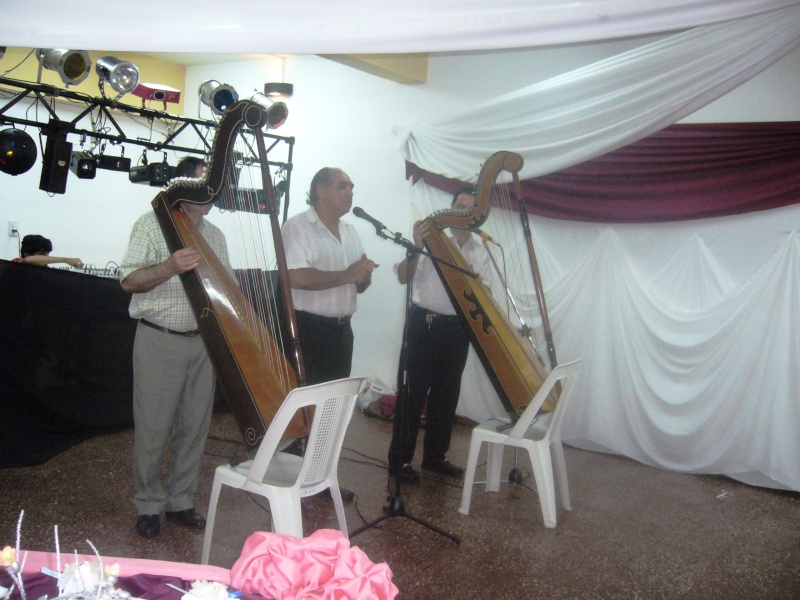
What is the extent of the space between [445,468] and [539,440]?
2.53 feet

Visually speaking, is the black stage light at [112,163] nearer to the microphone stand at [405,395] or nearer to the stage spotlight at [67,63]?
the stage spotlight at [67,63]

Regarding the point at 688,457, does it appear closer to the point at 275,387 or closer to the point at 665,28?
the point at 275,387

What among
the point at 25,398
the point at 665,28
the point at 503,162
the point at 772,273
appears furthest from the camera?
the point at 772,273

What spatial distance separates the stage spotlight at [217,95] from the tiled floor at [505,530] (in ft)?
8.43

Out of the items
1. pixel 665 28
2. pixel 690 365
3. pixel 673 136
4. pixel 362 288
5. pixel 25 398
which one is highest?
pixel 673 136

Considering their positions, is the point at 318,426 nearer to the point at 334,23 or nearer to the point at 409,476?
the point at 409,476

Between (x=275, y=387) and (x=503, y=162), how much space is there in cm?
161

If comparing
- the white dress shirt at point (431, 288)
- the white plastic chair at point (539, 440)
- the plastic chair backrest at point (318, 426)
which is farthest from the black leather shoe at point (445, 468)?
the plastic chair backrest at point (318, 426)

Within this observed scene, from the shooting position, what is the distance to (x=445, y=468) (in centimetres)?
352

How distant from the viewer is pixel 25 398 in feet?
11.1

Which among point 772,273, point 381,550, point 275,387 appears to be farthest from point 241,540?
point 772,273

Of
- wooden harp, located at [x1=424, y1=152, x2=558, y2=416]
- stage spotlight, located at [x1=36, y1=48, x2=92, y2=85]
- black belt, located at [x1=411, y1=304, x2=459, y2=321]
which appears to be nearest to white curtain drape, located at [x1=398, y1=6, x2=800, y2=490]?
wooden harp, located at [x1=424, y1=152, x2=558, y2=416]

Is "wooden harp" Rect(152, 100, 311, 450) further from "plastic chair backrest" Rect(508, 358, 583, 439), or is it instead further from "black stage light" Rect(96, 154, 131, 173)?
"black stage light" Rect(96, 154, 131, 173)

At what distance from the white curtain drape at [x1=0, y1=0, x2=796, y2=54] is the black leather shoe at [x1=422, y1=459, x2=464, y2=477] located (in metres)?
2.78
